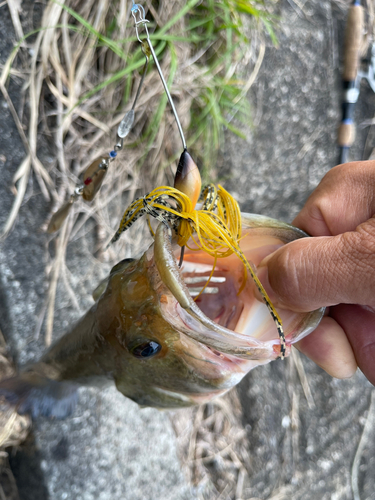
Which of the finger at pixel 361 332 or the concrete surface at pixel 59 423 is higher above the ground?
the finger at pixel 361 332

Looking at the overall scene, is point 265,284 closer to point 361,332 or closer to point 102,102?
point 361,332

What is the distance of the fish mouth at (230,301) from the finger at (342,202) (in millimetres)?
177

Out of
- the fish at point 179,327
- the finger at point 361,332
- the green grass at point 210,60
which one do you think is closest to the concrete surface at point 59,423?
the green grass at point 210,60

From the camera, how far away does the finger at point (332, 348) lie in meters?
1.24

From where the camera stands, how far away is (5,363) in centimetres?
176

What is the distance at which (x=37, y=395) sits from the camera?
153cm

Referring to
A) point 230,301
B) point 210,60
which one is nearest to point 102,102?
point 210,60

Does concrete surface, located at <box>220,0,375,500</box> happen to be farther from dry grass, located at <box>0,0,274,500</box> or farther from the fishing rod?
dry grass, located at <box>0,0,274,500</box>

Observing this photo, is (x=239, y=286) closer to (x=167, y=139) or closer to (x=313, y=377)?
(x=167, y=139)

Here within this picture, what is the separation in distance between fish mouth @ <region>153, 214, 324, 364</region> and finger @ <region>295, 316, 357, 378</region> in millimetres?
305

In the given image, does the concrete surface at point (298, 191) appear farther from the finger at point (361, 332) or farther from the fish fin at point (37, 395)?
the fish fin at point (37, 395)

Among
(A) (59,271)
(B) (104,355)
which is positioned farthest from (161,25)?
(B) (104,355)

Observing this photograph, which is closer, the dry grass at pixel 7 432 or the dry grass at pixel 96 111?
the dry grass at pixel 96 111

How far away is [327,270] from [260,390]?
1.75 meters
